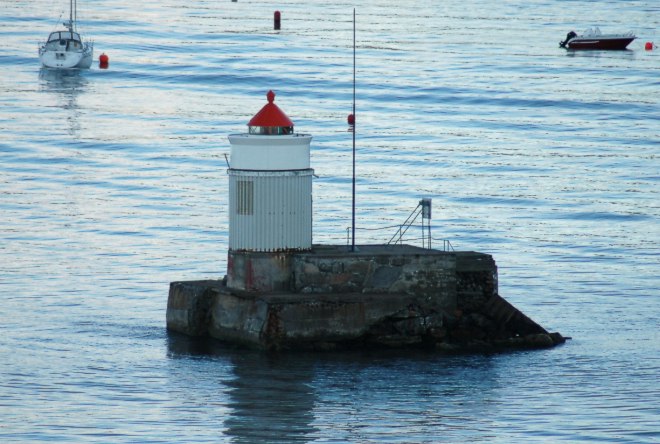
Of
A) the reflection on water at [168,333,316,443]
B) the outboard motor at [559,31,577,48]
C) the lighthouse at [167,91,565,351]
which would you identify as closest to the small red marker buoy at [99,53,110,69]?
the outboard motor at [559,31,577,48]

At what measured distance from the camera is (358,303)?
33.6m

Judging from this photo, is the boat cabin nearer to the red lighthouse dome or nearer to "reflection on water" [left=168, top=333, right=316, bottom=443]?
"reflection on water" [left=168, top=333, right=316, bottom=443]

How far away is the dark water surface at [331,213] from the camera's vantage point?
30.3 meters

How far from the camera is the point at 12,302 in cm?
4116

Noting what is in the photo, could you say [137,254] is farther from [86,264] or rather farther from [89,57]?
[89,57]

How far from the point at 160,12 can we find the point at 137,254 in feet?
317

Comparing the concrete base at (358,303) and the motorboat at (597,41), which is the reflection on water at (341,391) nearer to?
the concrete base at (358,303)

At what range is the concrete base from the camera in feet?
110

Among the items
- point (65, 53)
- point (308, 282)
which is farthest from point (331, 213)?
point (65, 53)

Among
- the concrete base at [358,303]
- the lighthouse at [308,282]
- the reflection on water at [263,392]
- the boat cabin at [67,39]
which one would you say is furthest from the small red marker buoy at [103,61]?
the lighthouse at [308,282]

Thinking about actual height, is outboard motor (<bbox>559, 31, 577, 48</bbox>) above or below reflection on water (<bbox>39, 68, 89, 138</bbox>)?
above

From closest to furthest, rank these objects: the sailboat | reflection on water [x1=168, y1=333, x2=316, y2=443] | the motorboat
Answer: reflection on water [x1=168, y1=333, x2=316, y2=443]
the sailboat
the motorboat

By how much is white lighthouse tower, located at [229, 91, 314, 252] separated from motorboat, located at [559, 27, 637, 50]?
8611cm

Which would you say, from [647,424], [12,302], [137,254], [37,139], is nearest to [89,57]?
[37,139]
